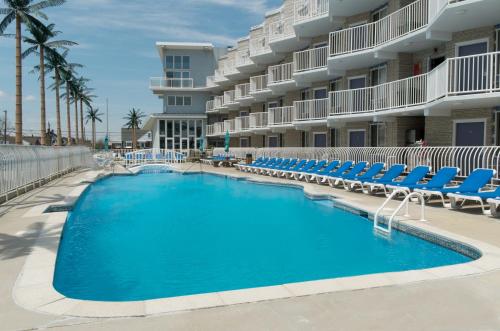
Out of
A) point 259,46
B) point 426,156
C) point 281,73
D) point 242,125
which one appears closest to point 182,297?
point 426,156

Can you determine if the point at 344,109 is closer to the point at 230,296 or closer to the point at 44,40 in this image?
the point at 230,296

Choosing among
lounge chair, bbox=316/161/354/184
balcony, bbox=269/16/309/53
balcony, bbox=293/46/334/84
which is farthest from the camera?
balcony, bbox=269/16/309/53

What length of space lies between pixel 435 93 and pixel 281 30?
56.1 feet

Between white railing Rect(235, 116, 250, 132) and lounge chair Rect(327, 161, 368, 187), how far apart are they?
682 inches

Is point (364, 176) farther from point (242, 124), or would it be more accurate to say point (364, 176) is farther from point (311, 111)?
point (242, 124)

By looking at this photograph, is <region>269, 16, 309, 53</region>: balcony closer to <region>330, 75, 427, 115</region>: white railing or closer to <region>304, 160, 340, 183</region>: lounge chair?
<region>330, 75, 427, 115</region>: white railing

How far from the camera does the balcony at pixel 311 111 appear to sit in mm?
22172

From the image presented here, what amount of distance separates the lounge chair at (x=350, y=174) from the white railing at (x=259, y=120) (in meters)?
14.2

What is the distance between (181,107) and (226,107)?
27.6 feet

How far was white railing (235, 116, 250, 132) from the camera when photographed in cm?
3322

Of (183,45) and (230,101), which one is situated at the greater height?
(183,45)

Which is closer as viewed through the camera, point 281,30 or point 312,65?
point 312,65

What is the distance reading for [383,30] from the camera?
1795 centimetres

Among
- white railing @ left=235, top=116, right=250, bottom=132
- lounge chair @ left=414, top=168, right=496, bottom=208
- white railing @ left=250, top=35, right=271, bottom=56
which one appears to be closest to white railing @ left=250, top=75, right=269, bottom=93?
white railing @ left=250, top=35, right=271, bottom=56
